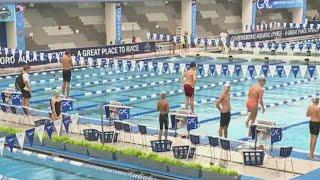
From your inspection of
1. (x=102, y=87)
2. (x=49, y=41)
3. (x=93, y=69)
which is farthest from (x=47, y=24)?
(x=102, y=87)

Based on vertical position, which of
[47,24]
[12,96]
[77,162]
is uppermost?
[47,24]

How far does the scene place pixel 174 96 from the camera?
19.7 m

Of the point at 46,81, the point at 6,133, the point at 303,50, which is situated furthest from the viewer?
the point at 303,50

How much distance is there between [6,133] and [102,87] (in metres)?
8.32

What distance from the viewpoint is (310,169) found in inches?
414

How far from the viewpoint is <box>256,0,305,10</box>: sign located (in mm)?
42625

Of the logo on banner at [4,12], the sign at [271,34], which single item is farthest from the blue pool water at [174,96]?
the sign at [271,34]

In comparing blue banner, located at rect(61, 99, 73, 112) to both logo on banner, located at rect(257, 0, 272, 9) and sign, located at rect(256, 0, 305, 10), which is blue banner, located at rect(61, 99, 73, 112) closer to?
sign, located at rect(256, 0, 305, 10)

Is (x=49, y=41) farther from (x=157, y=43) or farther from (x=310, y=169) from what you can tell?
(x=310, y=169)

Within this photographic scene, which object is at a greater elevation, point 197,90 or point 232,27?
point 232,27

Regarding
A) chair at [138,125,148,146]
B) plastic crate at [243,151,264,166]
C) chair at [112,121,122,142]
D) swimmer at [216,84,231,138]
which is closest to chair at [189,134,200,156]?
swimmer at [216,84,231,138]

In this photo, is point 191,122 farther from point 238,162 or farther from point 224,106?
point 238,162

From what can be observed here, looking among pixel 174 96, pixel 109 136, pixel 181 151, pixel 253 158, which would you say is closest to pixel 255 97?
pixel 253 158

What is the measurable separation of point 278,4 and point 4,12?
74.7 ft
